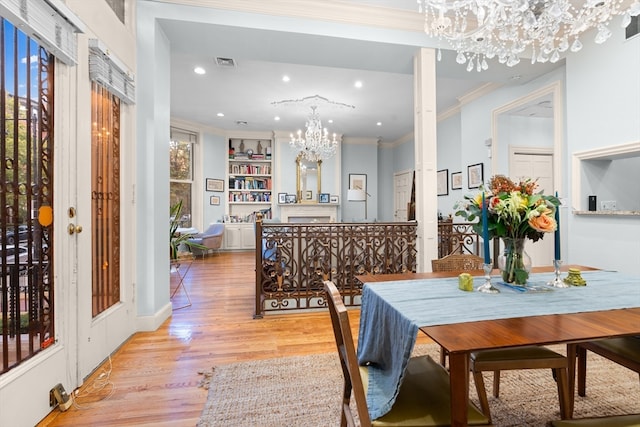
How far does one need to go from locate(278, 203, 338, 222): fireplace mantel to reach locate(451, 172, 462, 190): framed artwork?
300 cm

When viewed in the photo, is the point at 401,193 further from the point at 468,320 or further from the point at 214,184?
the point at 468,320

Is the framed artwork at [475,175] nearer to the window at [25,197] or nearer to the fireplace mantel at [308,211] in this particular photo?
the fireplace mantel at [308,211]

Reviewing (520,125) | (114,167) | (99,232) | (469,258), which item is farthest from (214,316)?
(520,125)

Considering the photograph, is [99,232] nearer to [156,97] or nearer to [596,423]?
[156,97]

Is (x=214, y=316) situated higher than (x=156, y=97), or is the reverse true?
(x=156, y=97)

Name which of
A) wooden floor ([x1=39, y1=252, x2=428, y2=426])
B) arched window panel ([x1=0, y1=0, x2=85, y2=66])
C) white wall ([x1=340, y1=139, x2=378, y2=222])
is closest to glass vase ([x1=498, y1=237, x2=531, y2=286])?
wooden floor ([x1=39, y1=252, x2=428, y2=426])

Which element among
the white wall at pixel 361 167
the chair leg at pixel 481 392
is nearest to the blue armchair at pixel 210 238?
the white wall at pixel 361 167

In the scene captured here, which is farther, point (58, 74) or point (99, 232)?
point (99, 232)

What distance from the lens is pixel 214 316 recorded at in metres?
3.16

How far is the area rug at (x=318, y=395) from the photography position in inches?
62.8

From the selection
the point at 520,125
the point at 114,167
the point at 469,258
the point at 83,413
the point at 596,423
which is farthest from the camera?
the point at 520,125

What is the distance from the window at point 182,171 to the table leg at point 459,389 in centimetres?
725

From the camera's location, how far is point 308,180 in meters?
8.02

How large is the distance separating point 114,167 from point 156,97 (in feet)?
2.71
